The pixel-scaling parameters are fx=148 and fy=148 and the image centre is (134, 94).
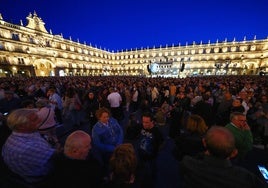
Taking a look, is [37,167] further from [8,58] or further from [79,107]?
[8,58]

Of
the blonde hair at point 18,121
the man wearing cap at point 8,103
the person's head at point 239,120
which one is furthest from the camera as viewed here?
the man wearing cap at point 8,103

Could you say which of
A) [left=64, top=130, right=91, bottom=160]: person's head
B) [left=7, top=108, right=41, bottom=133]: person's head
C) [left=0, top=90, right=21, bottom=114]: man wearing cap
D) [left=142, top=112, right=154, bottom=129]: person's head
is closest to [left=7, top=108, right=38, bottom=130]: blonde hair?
[left=7, top=108, right=41, bottom=133]: person's head

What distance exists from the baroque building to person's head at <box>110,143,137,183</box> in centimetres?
4048

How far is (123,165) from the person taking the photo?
154 cm

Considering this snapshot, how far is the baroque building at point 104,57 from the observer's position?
4188cm

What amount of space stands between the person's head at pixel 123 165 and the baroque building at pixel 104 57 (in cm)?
4048

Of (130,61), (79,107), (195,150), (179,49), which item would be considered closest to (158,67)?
(179,49)

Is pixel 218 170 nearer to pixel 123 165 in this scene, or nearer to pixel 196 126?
pixel 123 165

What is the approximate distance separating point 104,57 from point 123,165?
296 ft

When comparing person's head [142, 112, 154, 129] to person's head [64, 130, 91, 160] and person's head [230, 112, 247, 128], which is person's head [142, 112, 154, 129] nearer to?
person's head [64, 130, 91, 160]

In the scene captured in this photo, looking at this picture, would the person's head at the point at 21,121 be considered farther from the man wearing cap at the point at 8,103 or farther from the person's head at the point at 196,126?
the man wearing cap at the point at 8,103

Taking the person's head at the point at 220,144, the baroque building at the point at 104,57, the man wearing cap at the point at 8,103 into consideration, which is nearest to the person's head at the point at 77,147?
the person's head at the point at 220,144

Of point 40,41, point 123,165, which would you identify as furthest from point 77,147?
point 40,41

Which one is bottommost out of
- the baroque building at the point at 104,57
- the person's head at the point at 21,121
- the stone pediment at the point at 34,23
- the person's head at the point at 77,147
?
the person's head at the point at 77,147
